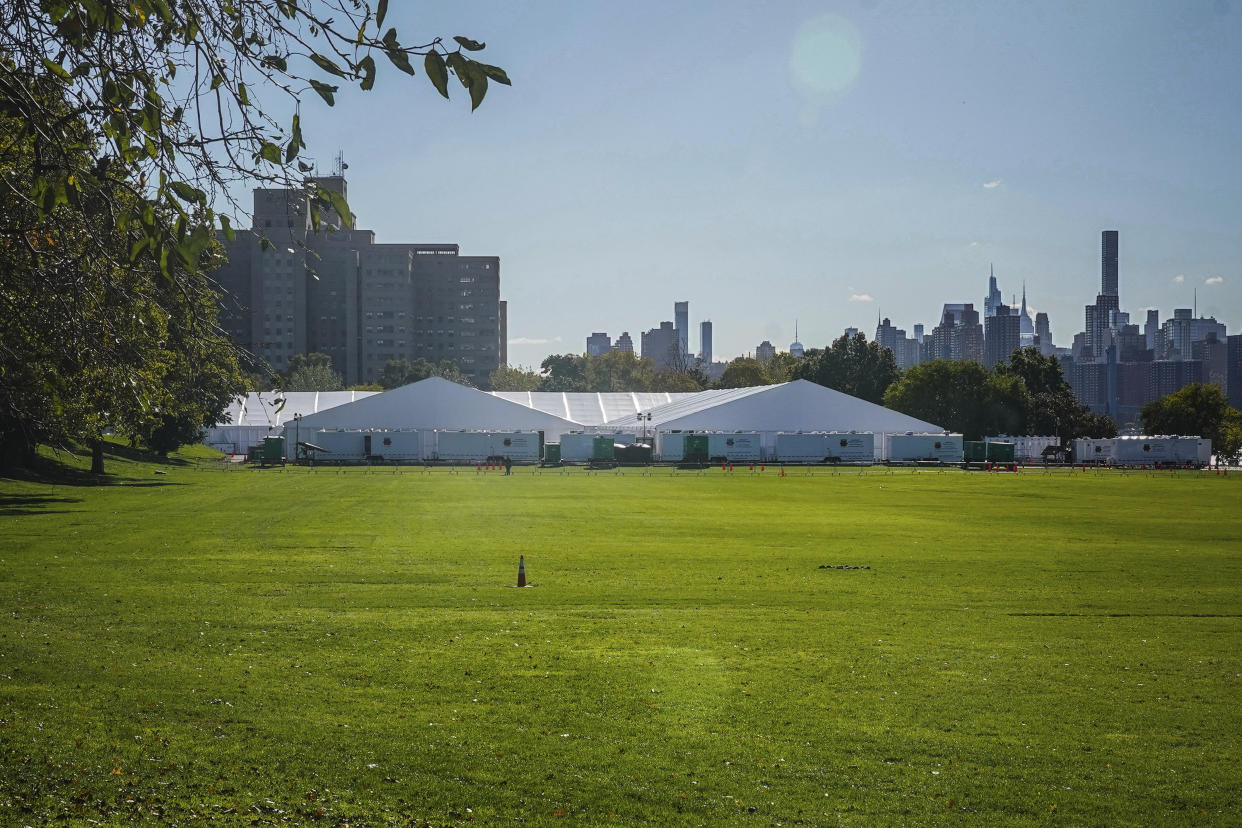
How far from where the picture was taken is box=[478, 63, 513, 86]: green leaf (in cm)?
572

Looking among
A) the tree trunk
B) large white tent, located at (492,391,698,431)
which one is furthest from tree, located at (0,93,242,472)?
large white tent, located at (492,391,698,431)

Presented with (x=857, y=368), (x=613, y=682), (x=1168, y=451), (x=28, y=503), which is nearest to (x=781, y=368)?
(x=857, y=368)

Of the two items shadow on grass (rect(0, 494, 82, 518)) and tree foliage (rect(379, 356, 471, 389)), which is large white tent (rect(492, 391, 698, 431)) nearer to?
shadow on grass (rect(0, 494, 82, 518))

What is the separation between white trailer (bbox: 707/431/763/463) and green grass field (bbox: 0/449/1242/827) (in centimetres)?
6662

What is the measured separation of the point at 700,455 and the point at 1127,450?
42.7m

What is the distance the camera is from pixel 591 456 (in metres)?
92.6

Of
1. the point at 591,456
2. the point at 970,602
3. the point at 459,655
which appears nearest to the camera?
the point at 459,655

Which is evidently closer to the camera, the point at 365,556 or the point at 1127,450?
the point at 365,556

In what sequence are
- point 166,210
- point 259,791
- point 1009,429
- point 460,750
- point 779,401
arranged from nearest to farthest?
point 166,210, point 259,791, point 460,750, point 779,401, point 1009,429

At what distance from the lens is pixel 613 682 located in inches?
495

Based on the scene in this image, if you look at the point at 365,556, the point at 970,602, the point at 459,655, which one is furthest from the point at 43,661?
the point at 970,602

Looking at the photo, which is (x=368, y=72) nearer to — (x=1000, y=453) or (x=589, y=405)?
(x=1000, y=453)

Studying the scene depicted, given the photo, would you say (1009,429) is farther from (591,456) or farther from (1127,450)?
(591,456)

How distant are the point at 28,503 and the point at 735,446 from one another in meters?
64.4
